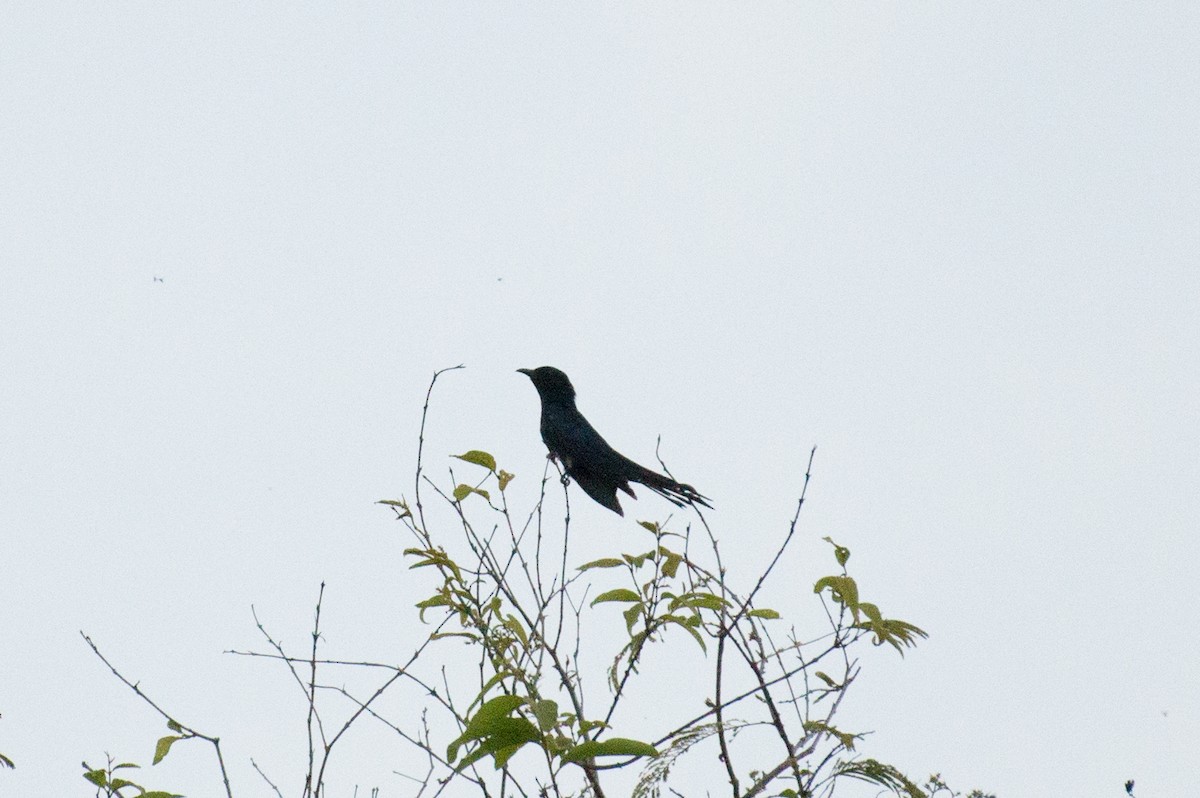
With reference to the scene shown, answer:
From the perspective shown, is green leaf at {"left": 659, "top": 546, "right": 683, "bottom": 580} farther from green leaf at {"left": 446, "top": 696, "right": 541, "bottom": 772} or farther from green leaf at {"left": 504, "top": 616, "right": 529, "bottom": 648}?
green leaf at {"left": 446, "top": 696, "right": 541, "bottom": 772}

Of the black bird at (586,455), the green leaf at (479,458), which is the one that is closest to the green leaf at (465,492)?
the green leaf at (479,458)

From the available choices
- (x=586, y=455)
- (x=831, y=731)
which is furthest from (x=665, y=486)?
(x=831, y=731)

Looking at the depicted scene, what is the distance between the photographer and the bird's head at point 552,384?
26.7ft

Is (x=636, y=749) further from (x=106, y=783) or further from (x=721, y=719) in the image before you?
(x=106, y=783)

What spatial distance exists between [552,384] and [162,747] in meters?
5.48

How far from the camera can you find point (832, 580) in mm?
2555

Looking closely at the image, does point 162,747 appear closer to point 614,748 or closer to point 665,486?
point 614,748

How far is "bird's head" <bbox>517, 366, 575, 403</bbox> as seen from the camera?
815cm

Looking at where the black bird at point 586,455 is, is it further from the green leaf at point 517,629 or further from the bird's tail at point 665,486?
the green leaf at point 517,629

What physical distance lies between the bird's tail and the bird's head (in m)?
1.22

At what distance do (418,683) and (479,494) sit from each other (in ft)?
1.93

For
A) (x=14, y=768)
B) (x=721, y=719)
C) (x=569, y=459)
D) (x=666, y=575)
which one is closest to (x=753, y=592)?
(x=666, y=575)

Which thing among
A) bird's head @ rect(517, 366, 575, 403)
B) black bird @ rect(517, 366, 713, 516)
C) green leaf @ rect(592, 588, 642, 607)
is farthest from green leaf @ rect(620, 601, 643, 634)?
bird's head @ rect(517, 366, 575, 403)

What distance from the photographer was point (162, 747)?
2.91m
